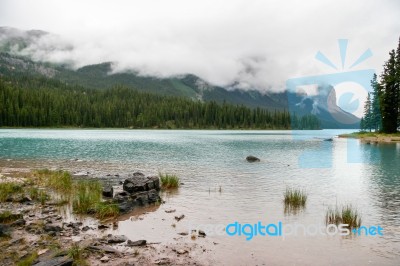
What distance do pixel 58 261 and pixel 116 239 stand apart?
3.50m

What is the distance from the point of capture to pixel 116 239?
49.0ft

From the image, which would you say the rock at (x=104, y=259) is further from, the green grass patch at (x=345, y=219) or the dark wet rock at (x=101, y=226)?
the green grass patch at (x=345, y=219)

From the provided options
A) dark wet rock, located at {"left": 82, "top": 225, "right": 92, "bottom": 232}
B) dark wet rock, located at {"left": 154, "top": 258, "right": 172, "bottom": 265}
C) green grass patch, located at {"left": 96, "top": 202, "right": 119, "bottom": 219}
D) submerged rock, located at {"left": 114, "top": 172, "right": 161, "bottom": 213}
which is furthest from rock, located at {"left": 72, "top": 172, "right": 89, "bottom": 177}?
dark wet rock, located at {"left": 154, "top": 258, "right": 172, "bottom": 265}

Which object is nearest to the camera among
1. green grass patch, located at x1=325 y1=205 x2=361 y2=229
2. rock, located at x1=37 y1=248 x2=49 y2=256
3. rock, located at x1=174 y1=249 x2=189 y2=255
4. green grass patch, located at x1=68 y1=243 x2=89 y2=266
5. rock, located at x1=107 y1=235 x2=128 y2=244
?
green grass patch, located at x1=68 y1=243 x2=89 y2=266

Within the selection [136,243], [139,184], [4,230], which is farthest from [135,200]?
[4,230]

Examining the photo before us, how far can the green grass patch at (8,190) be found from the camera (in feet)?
73.2

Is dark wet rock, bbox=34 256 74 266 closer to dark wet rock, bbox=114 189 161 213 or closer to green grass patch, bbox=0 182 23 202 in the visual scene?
Result: dark wet rock, bbox=114 189 161 213

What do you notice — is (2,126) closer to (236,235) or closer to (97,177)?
(97,177)

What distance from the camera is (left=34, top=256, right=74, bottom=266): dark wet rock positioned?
37.4 ft

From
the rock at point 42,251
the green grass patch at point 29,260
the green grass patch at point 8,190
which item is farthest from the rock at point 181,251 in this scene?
the green grass patch at point 8,190

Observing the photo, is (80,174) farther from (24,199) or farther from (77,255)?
(77,255)

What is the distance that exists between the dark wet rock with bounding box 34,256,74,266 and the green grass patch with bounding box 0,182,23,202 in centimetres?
1251

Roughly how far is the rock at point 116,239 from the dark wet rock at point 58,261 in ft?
9.08

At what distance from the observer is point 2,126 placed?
189625 millimetres
